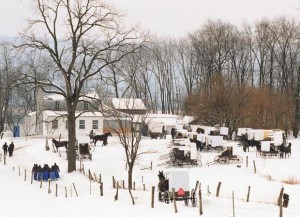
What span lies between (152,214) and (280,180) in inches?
533

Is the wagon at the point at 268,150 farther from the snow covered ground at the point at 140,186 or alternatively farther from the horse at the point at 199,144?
the horse at the point at 199,144

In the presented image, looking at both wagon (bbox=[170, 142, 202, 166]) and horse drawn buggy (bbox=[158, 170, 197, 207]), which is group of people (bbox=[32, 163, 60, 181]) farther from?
horse drawn buggy (bbox=[158, 170, 197, 207])

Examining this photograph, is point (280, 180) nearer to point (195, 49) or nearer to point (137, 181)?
point (137, 181)

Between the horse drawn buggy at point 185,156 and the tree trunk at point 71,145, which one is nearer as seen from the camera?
the tree trunk at point 71,145

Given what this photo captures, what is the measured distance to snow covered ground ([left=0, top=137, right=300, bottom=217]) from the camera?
22.4 metres

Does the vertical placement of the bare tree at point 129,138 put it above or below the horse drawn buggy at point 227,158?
above

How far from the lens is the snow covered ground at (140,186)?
2244 centimetres

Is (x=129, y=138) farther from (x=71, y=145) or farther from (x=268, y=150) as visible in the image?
(x=268, y=150)

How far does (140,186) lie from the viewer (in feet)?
104

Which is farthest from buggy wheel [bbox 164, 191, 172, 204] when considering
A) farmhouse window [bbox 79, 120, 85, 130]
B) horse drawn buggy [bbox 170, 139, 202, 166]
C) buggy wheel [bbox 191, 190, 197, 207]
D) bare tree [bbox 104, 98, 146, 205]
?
farmhouse window [bbox 79, 120, 85, 130]

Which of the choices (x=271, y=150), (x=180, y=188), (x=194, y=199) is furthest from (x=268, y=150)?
(x=180, y=188)

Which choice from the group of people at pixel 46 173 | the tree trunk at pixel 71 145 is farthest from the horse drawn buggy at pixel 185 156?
the group of people at pixel 46 173

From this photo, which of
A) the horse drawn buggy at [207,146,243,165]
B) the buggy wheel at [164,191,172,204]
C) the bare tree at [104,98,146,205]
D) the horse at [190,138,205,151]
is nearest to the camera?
the buggy wheel at [164,191,172,204]

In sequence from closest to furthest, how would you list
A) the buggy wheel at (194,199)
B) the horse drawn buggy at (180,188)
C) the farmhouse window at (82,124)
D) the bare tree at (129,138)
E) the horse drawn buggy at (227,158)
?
1. the buggy wheel at (194,199)
2. the horse drawn buggy at (180,188)
3. the bare tree at (129,138)
4. the horse drawn buggy at (227,158)
5. the farmhouse window at (82,124)
